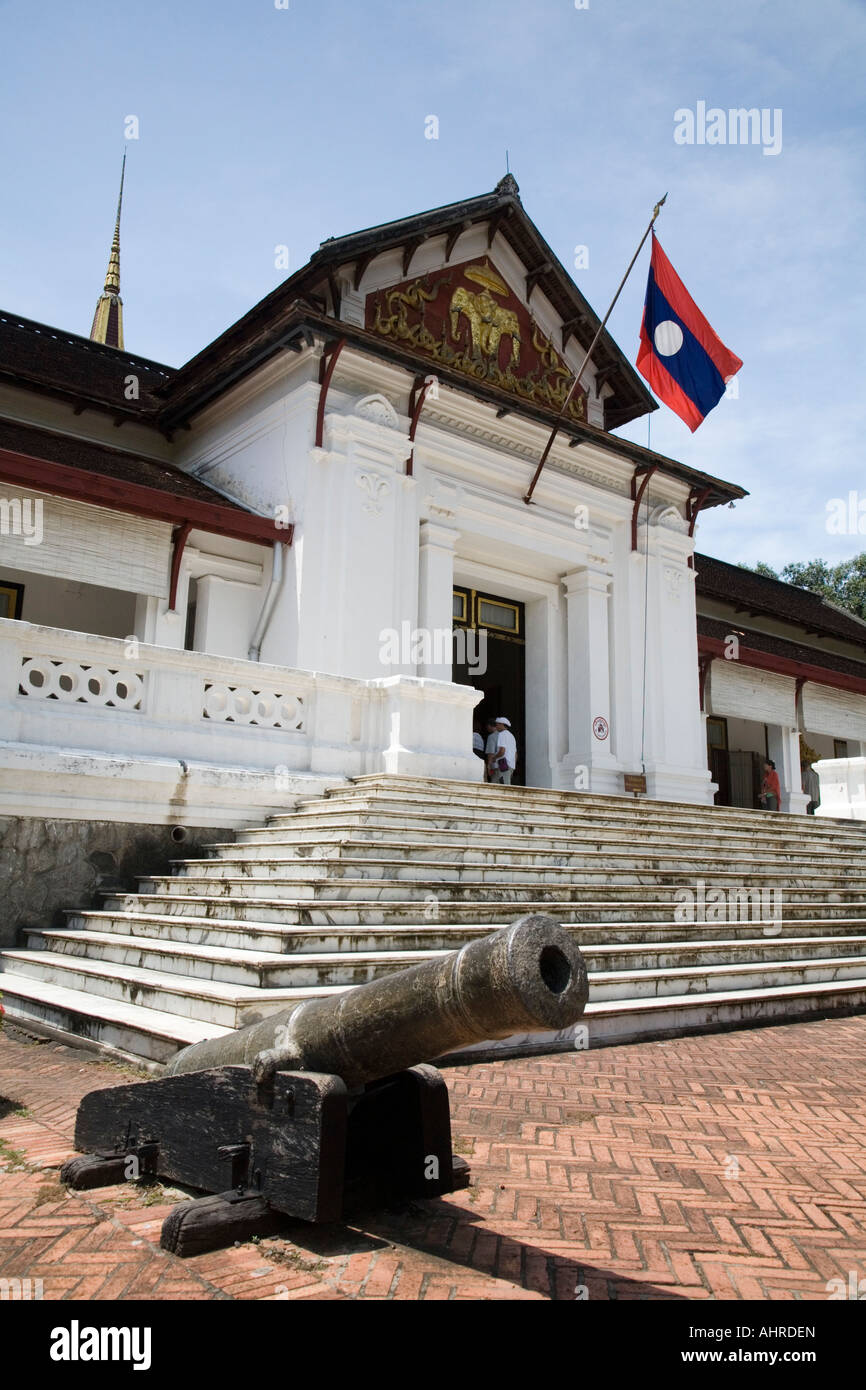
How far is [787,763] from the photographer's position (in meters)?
22.4

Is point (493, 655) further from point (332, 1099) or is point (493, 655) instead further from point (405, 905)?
point (332, 1099)

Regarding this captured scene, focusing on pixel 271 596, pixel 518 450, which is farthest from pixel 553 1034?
pixel 518 450

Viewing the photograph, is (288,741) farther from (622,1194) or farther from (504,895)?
(622,1194)

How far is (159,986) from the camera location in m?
5.70

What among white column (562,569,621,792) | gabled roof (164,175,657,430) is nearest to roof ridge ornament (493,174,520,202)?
gabled roof (164,175,657,430)

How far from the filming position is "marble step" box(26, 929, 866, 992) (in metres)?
5.59

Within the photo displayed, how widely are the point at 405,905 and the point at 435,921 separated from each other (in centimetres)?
30

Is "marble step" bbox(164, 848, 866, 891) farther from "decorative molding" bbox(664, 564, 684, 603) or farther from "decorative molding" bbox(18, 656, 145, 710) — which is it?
"decorative molding" bbox(664, 564, 684, 603)

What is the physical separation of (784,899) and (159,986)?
6.98 metres

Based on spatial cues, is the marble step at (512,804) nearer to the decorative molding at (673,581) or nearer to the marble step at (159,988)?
the marble step at (159,988)

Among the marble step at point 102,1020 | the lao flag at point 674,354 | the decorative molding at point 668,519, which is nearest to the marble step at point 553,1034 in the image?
the marble step at point 102,1020
